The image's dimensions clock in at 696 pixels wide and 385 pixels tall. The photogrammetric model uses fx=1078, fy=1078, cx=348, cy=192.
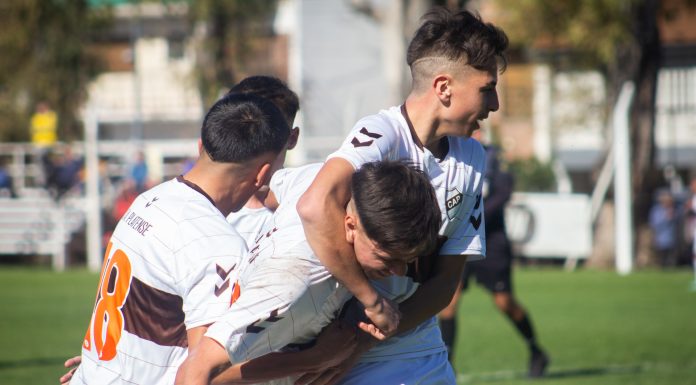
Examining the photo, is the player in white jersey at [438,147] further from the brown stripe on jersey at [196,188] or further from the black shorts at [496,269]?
the black shorts at [496,269]

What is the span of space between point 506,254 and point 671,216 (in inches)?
550


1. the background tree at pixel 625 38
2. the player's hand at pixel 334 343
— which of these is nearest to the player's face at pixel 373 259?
the player's hand at pixel 334 343

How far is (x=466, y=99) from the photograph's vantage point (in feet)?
12.7

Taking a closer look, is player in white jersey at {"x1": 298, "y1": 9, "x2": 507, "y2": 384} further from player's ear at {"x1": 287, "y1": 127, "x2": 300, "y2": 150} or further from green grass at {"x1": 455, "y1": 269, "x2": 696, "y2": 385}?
green grass at {"x1": 455, "y1": 269, "x2": 696, "y2": 385}

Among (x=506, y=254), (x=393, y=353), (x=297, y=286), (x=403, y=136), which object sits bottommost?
(x=506, y=254)

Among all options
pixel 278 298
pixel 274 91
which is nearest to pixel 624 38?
pixel 274 91

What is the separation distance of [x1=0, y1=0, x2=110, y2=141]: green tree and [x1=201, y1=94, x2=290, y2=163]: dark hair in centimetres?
2897

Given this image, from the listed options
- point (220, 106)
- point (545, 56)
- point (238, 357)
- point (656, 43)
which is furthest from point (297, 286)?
point (545, 56)

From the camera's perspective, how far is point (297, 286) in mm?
3377

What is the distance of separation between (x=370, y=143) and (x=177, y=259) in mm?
752

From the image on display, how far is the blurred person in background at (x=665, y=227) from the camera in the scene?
23.1 metres

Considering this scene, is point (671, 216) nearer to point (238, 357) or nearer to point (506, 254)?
point (506, 254)

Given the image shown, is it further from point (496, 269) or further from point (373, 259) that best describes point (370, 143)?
point (496, 269)

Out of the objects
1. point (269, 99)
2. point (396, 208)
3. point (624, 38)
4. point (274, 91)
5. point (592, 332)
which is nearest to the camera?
point (396, 208)
